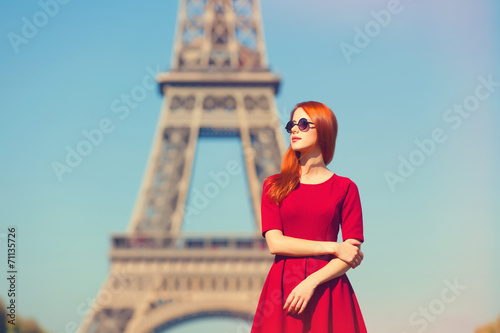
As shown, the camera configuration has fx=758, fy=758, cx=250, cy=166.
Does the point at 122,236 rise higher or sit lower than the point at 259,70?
lower

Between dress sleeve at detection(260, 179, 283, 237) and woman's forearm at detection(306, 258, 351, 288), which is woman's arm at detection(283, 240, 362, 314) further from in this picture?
dress sleeve at detection(260, 179, 283, 237)

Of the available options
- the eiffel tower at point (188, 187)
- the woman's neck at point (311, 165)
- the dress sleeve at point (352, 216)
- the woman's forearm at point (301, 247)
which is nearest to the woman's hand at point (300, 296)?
the woman's forearm at point (301, 247)

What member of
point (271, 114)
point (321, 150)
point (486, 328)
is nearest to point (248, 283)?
point (271, 114)

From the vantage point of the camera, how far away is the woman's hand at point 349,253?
352 centimetres

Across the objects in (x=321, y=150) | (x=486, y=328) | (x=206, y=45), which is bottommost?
(x=321, y=150)

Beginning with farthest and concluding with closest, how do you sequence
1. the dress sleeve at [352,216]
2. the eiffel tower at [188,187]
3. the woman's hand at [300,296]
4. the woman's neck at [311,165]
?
the eiffel tower at [188,187] < the woman's neck at [311,165] < the dress sleeve at [352,216] < the woman's hand at [300,296]

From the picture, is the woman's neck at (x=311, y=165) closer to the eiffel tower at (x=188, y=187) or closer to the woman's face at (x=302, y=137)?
the woman's face at (x=302, y=137)

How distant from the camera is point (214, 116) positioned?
35312 millimetres

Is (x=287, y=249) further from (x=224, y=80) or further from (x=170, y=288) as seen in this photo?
(x=224, y=80)

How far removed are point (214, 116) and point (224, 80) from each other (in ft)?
5.69

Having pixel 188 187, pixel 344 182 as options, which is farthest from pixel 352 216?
pixel 188 187

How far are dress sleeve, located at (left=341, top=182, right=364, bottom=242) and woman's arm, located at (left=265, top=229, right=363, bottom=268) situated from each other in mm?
62

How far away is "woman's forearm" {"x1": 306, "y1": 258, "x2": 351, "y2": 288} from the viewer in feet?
11.4

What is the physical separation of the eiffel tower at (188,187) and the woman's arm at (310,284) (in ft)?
90.3
